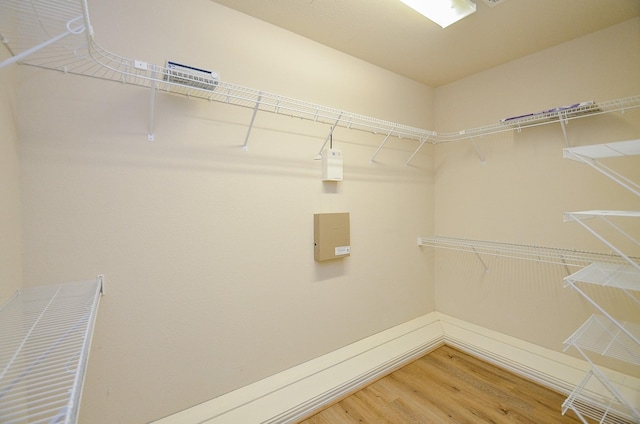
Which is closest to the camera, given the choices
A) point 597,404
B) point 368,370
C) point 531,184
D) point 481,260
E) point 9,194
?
point 9,194

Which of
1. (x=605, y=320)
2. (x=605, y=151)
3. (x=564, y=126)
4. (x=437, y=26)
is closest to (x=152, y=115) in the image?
(x=437, y=26)

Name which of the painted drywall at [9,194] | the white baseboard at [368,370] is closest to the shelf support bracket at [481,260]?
the white baseboard at [368,370]

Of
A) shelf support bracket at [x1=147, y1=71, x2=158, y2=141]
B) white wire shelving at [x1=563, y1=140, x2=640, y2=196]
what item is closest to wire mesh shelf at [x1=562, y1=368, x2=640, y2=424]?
white wire shelving at [x1=563, y1=140, x2=640, y2=196]

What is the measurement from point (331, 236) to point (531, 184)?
153 cm

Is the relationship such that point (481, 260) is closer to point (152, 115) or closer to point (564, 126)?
point (564, 126)

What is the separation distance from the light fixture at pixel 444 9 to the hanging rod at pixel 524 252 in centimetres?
154

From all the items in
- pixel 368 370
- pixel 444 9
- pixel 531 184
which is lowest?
pixel 368 370

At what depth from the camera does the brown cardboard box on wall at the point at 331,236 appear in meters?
1.77

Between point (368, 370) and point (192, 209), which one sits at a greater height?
point (192, 209)

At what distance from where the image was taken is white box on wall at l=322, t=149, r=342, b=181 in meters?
1.78

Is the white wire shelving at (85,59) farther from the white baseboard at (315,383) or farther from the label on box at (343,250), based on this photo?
the white baseboard at (315,383)

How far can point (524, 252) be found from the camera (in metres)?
1.95

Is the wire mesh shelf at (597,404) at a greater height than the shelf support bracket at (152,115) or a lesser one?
lesser

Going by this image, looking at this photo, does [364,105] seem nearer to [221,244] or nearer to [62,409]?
[221,244]
